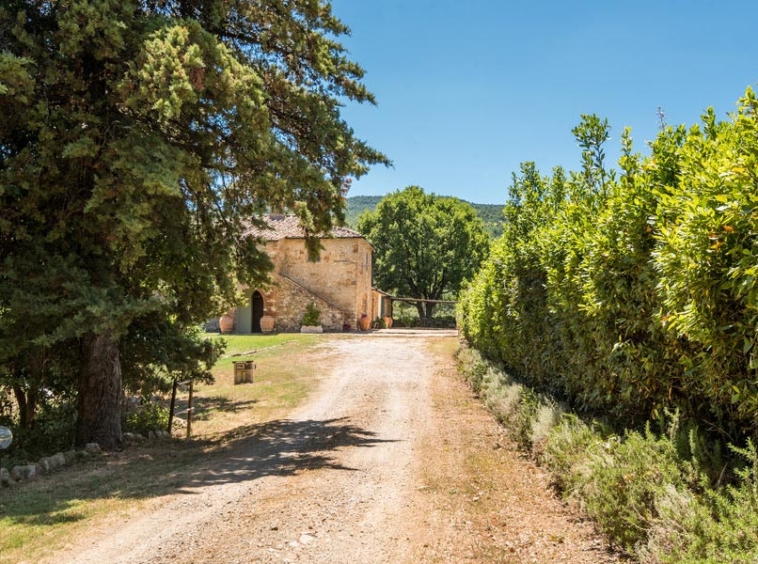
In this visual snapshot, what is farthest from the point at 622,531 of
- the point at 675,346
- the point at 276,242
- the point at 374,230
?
the point at 374,230

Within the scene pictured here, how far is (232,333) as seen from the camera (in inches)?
1324

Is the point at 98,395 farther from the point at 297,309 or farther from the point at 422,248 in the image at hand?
the point at 422,248

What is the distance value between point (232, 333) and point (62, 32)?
27331 millimetres

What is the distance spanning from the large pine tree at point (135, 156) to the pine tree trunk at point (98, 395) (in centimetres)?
2

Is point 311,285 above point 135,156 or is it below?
below

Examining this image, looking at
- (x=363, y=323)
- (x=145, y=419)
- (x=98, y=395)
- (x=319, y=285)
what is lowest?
(x=145, y=419)

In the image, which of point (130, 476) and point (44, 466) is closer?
point (130, 476)

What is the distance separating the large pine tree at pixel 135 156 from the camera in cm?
765

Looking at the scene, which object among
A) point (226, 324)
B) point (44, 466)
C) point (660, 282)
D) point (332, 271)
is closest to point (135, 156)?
point (44, 466)

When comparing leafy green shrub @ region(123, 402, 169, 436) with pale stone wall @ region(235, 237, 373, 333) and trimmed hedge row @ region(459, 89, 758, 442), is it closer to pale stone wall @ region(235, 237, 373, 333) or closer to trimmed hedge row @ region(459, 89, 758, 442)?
trimmed hedge row @ region(459, 89, 758, 442)

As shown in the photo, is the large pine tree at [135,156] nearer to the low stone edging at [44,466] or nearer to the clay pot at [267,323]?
the low stone edging at [44,466]

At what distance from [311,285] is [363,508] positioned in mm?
28646

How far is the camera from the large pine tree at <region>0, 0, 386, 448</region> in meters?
7.65

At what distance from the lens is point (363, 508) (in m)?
5.80
